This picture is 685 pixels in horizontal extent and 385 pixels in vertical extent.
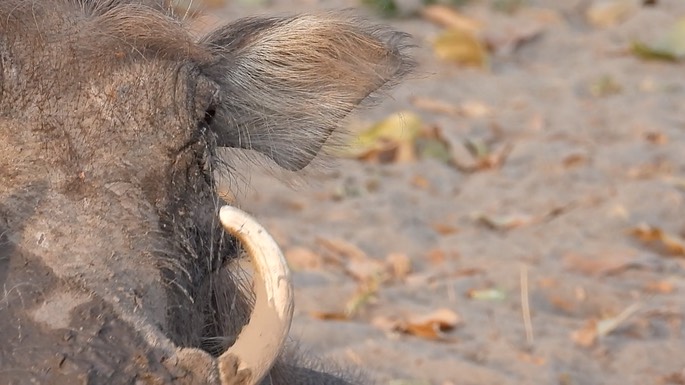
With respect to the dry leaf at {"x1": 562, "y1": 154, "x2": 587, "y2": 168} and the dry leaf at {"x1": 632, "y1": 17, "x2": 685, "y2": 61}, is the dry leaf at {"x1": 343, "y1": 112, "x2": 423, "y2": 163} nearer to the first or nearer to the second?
the dry leaf at {"x1": 562, "y1": 154, "x2": 587, "y2": 168}

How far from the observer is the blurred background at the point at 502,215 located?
14.7 ft

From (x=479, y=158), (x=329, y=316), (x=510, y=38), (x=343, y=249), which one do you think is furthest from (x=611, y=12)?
(x=329, y=316)

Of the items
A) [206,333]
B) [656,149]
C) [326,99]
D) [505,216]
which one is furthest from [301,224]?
[206,333]

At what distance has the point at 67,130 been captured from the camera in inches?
95.6

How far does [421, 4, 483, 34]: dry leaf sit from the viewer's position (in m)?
9.26

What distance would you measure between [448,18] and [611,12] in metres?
1.24

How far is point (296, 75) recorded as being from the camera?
3178mm

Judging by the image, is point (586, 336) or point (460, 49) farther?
point (460, 49)

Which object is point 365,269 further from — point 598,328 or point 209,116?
point 209,116

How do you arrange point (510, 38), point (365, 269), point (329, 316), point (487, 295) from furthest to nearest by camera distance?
point (510, 38) < point (365, 269) < point (487, 295) < point (329, 316)

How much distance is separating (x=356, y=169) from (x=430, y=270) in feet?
4.53

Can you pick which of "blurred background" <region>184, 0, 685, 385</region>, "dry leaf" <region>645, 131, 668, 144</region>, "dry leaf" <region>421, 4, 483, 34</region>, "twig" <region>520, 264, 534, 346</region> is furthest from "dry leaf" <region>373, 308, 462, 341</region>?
"dry leaf" <region>421, 4, 483, 34</region>

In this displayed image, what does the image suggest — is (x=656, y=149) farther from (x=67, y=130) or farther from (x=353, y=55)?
(x=67, y=130)

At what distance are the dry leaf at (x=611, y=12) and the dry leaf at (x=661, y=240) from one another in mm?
4352
